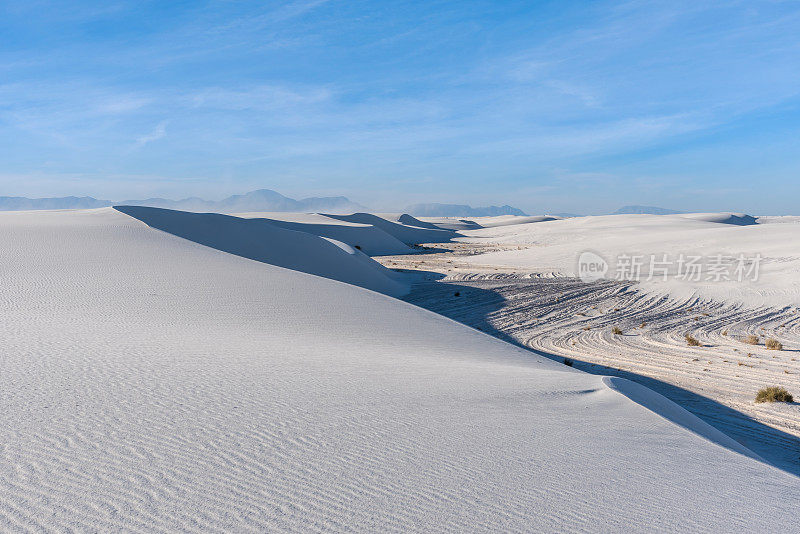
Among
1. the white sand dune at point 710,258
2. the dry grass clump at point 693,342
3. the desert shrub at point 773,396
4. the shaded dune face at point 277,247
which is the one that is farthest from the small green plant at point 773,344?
the shaded dune face at point 277,247

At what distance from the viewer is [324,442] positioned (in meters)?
3.78

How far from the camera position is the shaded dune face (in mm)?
22312

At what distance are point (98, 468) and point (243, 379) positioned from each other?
219 centimetres

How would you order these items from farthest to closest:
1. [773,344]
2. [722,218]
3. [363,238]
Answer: [722,218]
[363,238]
[773,344]

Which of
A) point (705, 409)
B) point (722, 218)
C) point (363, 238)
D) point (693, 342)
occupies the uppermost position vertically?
point (722, 218)

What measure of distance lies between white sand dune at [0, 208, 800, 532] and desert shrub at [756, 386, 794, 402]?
314 centimetres

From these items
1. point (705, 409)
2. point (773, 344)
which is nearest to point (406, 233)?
point (773, 344)

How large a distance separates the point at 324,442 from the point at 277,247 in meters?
20.7

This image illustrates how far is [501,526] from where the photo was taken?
9.42 feet

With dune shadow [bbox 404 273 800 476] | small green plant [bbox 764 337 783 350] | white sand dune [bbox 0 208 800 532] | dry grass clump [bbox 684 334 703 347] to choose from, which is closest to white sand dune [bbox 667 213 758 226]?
dune shadow [bbox 404 273 800 476]

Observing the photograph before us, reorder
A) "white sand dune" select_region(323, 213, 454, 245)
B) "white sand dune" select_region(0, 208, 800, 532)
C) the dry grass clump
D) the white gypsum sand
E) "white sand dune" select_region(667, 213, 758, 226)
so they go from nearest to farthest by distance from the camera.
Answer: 1. "white sand dune" select_region(0, 208, 800, 532)
2. the white gypsum sand
3. the dry grass clump
4. "white sand dune" select_region(323, 213, 454, 245)
5. "white sand dune" select_region(667, 213, 758, 226)

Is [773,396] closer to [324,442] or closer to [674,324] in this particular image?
[674,324]

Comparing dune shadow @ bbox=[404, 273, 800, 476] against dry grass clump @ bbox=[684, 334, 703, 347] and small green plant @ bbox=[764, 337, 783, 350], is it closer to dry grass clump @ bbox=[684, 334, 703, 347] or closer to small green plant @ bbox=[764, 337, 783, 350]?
dry grass clump @ bbox=[684, 334, 703, 347]

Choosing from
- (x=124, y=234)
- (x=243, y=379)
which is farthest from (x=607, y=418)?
(x=124, y=234)
